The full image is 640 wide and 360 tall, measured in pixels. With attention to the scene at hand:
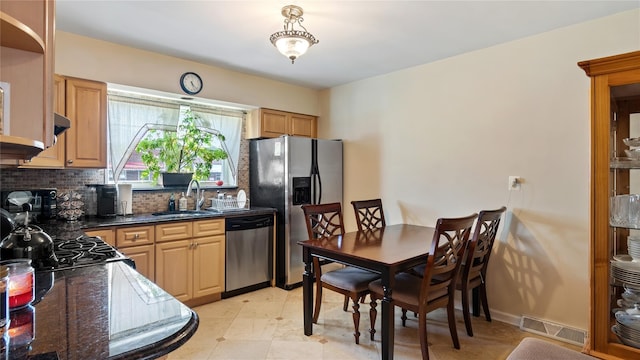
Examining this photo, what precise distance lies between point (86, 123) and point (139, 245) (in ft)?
3.59

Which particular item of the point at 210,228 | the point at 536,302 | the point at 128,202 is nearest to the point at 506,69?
the point at 536,302

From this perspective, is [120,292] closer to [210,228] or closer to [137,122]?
[210,228]

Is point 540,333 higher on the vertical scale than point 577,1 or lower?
lower

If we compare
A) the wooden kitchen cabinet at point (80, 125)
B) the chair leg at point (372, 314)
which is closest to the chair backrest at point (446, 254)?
the chair leg at point (372, 314)

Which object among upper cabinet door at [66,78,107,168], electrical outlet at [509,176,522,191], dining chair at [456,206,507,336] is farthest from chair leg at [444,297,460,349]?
upper cabinet door at [66,78,107,168]

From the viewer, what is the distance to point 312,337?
8.64 feet

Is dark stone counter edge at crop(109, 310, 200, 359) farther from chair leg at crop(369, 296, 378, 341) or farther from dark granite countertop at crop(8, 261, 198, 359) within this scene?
chair leg at crop(369, 296, 378, 341)

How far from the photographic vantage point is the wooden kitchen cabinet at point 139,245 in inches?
109

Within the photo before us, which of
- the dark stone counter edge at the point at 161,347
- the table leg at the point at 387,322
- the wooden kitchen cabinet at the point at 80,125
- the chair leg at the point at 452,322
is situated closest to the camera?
the dark stone counter edge at the point at 161,347

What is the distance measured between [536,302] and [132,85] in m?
3.97

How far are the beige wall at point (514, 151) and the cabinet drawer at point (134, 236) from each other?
95.1 inches

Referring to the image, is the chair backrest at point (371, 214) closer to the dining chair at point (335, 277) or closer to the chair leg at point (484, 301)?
the dining chair at point (335, 277)

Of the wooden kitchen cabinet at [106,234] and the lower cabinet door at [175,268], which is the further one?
the lower cabinet door at [175,268]

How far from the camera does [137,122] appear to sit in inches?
136
